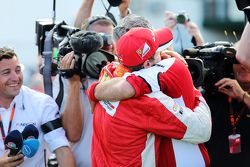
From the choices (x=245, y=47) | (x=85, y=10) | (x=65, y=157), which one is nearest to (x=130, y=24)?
(x=245, y=47)

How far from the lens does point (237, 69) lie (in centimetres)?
313

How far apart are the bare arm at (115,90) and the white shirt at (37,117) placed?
0.55m

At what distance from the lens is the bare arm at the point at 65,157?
9.95 feet

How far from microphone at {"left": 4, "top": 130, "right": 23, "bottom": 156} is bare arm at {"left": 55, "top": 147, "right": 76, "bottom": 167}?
1.11 ft

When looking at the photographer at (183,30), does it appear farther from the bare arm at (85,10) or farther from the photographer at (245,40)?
the photographer at (245,40)

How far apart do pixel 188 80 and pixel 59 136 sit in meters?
0.86

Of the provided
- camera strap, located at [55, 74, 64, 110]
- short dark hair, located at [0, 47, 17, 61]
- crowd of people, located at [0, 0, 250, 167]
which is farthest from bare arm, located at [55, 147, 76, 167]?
short dark hair, located at [0, 47, 17, 61]

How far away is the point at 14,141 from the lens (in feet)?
8.91

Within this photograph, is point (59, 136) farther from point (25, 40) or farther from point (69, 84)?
point (25, 40)

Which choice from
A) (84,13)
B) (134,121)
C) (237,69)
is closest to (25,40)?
(84,13)

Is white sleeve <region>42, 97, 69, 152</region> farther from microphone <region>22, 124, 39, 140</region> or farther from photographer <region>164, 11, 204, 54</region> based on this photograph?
photographer <region>164, 11, 204, 54</region>

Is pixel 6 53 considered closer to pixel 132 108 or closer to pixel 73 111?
pixel 73 111

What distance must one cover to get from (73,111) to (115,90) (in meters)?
0.55

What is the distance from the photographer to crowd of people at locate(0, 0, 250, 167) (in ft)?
8.16
